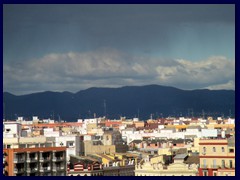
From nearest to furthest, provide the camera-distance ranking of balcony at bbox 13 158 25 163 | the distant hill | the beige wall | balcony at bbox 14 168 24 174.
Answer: balcony at bbox 14 168 24 174
balcony at bbox 13 158 25 163
the beige wall
the distant hill

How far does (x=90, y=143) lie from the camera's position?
34125mm

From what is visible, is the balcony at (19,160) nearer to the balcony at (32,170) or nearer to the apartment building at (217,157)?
the balcony at (32,170)

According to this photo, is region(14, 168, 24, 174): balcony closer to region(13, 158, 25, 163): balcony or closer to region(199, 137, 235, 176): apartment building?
region(13, 158, 25, 163): balcony

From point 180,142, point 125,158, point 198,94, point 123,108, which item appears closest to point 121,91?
point 123,108

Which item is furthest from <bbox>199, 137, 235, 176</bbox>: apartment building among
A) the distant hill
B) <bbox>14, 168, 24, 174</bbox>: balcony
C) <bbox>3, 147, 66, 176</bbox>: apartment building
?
the distant hill

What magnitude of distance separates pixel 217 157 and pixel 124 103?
89.5m

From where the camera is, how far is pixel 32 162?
2070 cm

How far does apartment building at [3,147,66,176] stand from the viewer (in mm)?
20125

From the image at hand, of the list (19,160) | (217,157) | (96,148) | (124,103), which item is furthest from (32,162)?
(124,103)

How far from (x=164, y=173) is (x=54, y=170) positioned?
8.25 feet

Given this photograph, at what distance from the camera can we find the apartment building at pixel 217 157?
1995 cm

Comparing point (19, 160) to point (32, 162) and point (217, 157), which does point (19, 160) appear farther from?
point (217, 157)

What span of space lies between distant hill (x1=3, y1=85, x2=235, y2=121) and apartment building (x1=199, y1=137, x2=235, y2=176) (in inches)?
2434
